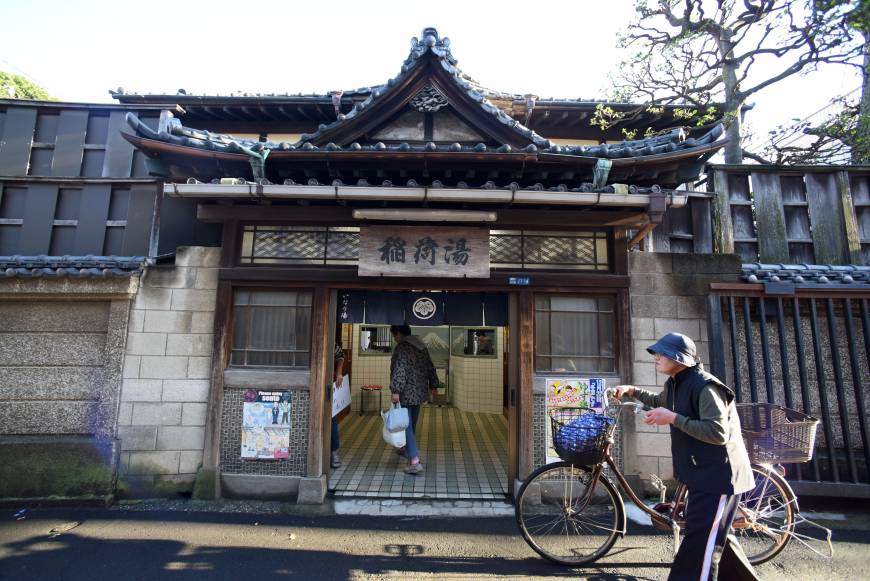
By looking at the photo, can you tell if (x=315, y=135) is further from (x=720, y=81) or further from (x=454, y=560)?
(x=720, y=81)

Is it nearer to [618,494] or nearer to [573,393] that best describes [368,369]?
[573,393]

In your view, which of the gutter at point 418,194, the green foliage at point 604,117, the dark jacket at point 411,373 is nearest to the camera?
the gutter at point 418,194

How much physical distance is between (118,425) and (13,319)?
229 cm

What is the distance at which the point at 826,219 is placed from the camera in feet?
23.5

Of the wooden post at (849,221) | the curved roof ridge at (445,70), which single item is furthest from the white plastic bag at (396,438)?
the wooden post at (849,221)

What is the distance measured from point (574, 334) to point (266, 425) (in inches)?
194

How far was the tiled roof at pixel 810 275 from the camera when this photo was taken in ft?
18.8

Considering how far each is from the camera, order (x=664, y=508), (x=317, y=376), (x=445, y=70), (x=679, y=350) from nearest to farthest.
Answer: (x=679, y=350)
(x=664, y=508)
(x=317, y=376)
(x=445, y=70)

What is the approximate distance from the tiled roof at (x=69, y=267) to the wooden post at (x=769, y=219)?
422 inches

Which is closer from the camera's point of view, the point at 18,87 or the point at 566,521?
the point at 566,521

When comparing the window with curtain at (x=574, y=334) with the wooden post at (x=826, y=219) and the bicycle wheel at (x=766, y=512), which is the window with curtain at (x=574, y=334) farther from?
the wooden post at (x=826, y=219)

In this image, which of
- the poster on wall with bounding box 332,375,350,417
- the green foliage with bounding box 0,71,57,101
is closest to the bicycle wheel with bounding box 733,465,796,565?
the poster on wall with bounding box 332,375,350,417

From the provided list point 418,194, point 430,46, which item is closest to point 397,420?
point 418,194

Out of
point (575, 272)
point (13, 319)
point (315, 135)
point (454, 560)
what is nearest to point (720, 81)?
point (575, 272)
